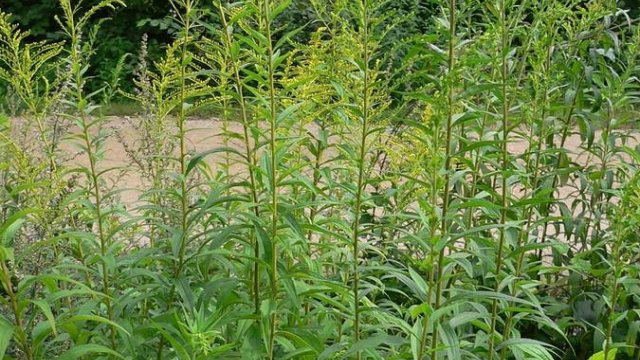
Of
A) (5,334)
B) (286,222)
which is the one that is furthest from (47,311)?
(286,222)

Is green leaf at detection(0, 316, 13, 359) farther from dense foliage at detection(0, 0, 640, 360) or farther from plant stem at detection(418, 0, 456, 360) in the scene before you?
plant stem at detection(418, 0, 456, 360)

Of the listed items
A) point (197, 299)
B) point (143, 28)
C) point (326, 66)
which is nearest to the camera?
point (197, 299)

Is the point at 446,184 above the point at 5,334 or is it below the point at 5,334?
above

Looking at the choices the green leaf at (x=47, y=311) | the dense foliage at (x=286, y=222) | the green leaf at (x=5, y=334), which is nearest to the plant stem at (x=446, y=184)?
the dense foliage at (x=286, y=222)

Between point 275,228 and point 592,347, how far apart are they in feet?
6.86

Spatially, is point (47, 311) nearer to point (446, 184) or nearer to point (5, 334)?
point (5, 334)

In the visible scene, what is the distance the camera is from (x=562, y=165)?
4250 mm

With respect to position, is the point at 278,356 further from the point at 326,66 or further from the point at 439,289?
the point at 326,66

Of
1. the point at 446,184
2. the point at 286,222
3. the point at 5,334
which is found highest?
the point at 446,184

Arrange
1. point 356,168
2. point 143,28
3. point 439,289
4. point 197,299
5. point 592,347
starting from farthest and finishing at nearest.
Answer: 1. point 143,28
2. point 592,347
3. point 356,168
4. point 197,299
5. point 439,289

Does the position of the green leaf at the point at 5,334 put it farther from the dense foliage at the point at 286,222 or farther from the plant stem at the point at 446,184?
the plant stem at the point at 446,184

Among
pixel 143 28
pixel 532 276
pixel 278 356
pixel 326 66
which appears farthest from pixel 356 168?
pixel 143 28

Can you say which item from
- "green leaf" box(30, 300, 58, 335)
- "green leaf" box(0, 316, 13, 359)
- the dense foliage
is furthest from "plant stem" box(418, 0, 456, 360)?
"green leaf" box(0, 316, 13, 359)

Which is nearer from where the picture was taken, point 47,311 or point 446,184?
point 47,311
